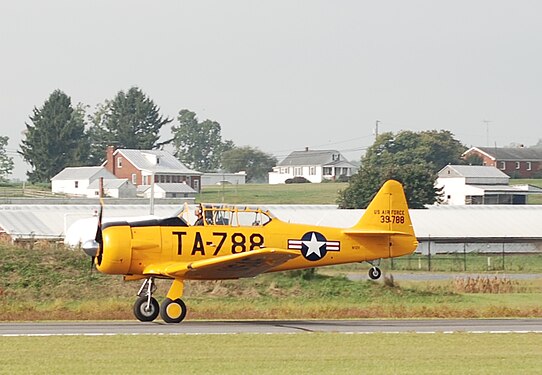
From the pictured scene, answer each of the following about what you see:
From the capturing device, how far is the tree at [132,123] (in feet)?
545

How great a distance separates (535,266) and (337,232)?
3431 cm

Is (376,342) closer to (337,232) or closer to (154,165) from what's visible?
(337,232)

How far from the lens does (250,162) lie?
195 m

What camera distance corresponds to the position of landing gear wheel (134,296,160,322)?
21984mm

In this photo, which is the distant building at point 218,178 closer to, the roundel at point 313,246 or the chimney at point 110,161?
the chimney at point 110,161

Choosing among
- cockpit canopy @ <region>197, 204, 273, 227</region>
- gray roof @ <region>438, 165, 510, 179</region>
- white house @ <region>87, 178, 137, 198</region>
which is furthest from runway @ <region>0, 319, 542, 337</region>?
gray roof @ <region>438, 165, 510, 179</region>

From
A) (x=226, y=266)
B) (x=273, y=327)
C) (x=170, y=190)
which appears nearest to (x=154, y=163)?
(x=170, y=190)

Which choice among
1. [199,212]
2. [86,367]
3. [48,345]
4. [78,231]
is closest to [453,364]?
[86,367]

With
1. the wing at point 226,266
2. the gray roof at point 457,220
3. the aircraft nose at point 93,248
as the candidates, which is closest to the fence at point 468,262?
the gray roof at point 457,220

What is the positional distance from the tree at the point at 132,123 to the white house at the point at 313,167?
89.1 ft

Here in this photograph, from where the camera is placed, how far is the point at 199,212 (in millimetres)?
22891

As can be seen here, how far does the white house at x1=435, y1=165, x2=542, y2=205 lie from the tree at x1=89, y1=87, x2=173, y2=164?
6003 cm

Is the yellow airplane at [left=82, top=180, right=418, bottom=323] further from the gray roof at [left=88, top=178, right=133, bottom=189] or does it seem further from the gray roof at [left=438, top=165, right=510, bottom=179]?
the gray roof at [left=438, top=165, right=510, bottom=179]

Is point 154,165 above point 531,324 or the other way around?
above
